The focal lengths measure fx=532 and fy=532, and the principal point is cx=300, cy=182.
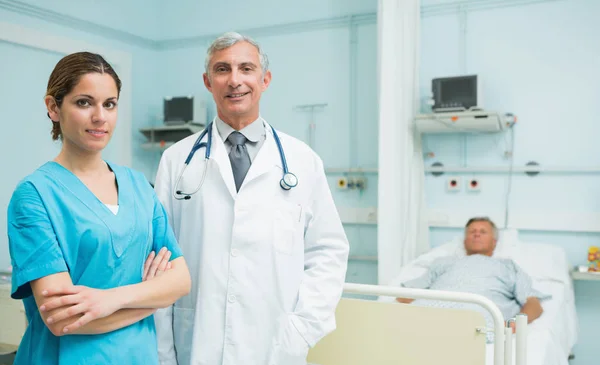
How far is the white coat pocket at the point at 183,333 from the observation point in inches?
53.8

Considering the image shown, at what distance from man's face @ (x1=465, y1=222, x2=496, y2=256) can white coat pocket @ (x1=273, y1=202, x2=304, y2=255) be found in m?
2.03

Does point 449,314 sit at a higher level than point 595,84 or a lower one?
lower

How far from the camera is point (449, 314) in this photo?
1712mm

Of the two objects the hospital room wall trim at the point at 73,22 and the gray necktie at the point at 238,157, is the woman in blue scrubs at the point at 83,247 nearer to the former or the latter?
the gray necktie at the point at 238,157

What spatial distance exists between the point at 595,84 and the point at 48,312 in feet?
11.3

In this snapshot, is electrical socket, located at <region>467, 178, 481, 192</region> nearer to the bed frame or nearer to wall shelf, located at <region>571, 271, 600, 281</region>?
wall shelf, located at <region>571, 271, 600, 281</region>

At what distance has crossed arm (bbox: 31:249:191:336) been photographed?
97 centimetres

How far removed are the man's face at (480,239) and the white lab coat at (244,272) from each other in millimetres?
1945

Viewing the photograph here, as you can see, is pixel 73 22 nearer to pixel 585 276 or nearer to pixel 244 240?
pixel 244 240

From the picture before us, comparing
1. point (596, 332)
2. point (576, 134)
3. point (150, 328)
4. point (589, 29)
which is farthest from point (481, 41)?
point (150, 328)

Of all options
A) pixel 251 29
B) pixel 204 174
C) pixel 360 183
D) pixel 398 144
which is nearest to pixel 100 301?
pixel 204 174

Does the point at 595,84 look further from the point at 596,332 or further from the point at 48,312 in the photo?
the point at 48,312

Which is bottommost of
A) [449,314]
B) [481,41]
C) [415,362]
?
[415,362]

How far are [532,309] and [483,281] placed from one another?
0.98 feet
